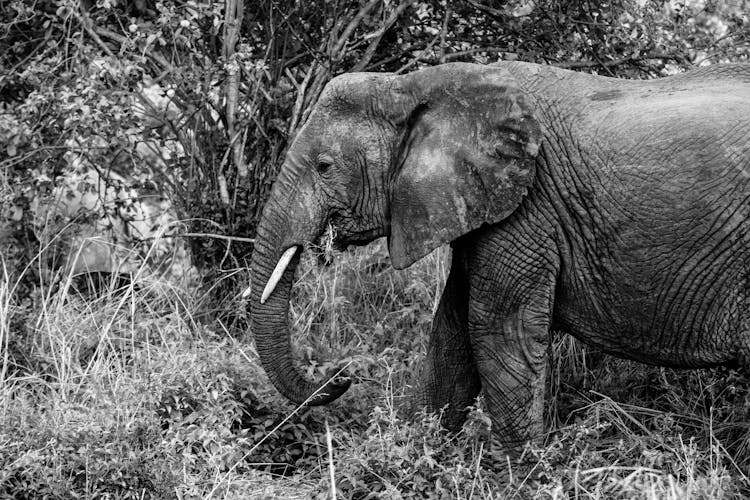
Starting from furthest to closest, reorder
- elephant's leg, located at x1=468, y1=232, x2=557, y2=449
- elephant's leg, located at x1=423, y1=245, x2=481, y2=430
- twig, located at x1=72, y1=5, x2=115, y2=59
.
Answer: twig, located at x1=72, y1=5, x2=115, y2=59, elephant's leg, located at x1=423, y1=245, x2=481, y2=430, elephant's leg, located at x1=468, y1=232, x2=557, y2=449

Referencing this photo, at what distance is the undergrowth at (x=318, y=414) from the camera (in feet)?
17.8

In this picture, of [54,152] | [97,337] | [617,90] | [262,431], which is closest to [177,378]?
[262,431]

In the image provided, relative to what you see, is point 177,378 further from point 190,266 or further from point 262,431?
point 190,266

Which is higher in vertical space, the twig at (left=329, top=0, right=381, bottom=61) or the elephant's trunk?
the twig at (left=329, top=0, right=381, bottom=61)

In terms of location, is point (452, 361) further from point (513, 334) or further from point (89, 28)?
point (89, 28)

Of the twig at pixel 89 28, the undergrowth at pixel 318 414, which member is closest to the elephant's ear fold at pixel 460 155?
the undergrowth at pixel 318 414

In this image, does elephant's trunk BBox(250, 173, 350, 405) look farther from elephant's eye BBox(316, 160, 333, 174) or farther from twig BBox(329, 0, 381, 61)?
twig BBox(329, 0, 381, 61)

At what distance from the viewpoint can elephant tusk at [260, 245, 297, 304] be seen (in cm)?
559

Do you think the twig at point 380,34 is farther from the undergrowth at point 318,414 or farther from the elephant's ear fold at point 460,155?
the elephant's ear fold at point 460,155

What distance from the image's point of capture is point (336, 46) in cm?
741

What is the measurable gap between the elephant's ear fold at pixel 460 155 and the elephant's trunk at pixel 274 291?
0.55 m

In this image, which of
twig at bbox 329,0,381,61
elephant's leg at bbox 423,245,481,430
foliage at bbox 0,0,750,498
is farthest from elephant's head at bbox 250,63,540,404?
twig at bbox 329,0,381,61

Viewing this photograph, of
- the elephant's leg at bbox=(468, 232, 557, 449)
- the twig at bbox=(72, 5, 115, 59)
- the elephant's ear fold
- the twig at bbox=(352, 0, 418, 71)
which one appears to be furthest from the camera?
the twig at bbox=(352, 0, 418, 71)

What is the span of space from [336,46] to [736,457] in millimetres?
3484
